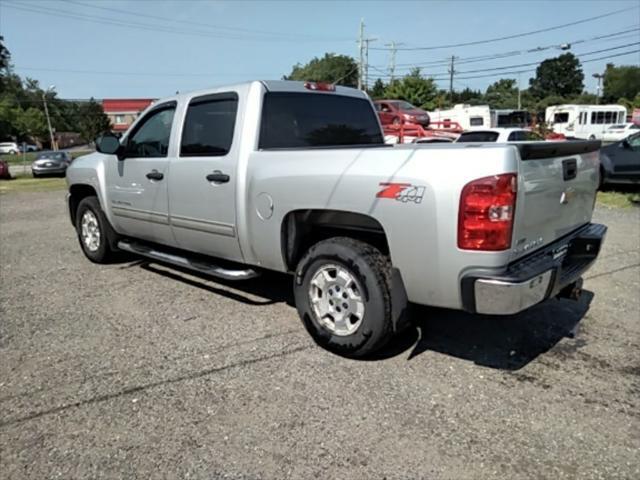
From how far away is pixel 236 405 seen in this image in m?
3.03

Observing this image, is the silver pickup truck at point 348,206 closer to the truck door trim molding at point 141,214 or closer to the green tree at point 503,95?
the truck door trim molding at point 141,214

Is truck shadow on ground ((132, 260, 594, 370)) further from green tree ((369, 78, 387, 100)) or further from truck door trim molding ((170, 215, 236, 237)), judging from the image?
green tree ((369, 78, 387, 100))

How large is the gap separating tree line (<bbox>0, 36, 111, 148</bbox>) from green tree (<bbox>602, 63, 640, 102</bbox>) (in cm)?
8969

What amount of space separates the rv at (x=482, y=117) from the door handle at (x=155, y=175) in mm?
28231

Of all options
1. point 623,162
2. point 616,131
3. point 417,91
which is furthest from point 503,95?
point 623,162

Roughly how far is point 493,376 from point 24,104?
352 ft

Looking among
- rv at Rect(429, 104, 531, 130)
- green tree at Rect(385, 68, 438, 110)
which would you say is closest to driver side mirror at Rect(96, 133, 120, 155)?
rv at Rect(429, 104, 531, 130)

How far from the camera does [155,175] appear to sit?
192 inches

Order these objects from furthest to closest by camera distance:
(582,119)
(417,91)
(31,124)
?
1. (31,124)
2. (417,91)
3. (582,119)

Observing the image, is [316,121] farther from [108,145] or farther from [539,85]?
[539,85]

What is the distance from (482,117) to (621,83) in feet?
275

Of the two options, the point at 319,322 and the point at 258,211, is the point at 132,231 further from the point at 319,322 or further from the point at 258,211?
the point at 319,322

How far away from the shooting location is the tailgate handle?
3.27 meters

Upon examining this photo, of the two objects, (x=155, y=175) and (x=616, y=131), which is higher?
(x=155, y=175)
